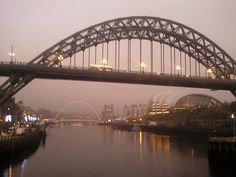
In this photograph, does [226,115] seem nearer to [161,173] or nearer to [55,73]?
[55,73]

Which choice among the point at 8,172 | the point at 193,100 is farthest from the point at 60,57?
the point at 193,100

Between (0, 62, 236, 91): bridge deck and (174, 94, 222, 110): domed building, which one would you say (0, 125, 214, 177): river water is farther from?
(174, 94, 222, 110): domed building

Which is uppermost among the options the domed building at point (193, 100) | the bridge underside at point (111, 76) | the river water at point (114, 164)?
the bridge underside at point (111, 76)

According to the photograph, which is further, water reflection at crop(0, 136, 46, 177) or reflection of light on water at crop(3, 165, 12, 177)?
water reflection at crop(0, 136, 46, 177)

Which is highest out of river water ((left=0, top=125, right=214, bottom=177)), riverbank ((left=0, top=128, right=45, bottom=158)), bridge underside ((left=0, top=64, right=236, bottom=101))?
bridge underside ((left=0, top=64, right=236, bottom=101))

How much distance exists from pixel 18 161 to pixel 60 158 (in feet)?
21.4

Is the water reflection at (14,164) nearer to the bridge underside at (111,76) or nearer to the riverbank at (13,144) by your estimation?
the riverbank at (13,144)

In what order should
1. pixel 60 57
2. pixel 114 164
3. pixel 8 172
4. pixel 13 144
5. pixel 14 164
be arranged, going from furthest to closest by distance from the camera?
pixel 60 57
pixel 13 144
pixel 114 164
pixel 14 164
pixel 8 172

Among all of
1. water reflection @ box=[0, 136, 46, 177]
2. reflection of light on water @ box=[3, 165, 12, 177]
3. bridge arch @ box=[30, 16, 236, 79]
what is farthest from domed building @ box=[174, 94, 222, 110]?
reflection of light on water @ box=[3, 165, 12, 177]

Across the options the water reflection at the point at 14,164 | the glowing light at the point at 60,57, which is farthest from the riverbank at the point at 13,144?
the glowing light at the point at 60,57

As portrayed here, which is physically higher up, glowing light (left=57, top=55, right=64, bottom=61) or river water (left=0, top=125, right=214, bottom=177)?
glowing light (left=57, top=55, right=64, bottom=61)

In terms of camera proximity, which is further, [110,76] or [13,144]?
[110,76]

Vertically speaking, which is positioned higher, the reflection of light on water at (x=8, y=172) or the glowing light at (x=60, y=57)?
the glowing light at (x=60, y=57)

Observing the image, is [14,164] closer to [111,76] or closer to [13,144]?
[13,144]
